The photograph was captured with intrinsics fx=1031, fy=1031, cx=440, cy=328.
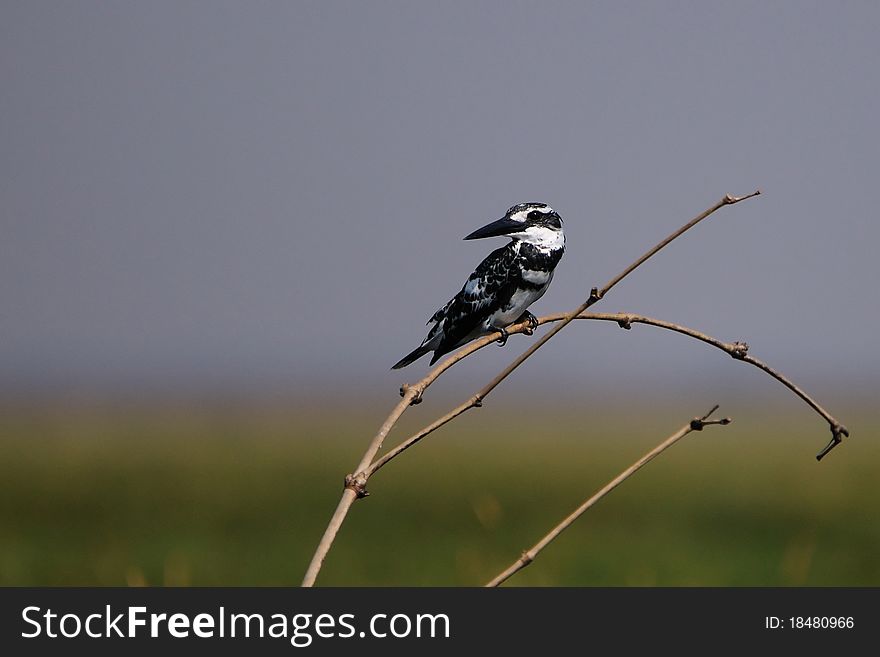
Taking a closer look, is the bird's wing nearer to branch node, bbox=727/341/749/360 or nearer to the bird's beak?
the bird's beak

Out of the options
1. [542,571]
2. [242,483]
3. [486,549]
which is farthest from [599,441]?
[542,571]

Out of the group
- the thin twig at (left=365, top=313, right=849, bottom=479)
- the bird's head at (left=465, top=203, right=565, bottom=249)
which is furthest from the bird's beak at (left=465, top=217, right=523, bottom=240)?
the thin twig at (left=365, top=313, right=849, bottom=479)

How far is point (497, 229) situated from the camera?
405 centimetres

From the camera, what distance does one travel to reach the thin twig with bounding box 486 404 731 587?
2514mm

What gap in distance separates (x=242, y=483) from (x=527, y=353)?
22805mm

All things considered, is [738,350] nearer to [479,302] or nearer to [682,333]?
[682,333]

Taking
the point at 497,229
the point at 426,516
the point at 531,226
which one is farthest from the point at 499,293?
the point at 426,516

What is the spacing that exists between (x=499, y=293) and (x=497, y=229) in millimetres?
1389

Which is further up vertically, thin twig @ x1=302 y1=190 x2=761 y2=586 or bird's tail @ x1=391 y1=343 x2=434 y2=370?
bird's tail @ x1=391 y1=343 x2=434 y2=370

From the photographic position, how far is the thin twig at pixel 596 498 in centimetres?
→ 251

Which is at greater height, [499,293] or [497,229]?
[499,293]

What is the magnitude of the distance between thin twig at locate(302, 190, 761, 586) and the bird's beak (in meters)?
1.17

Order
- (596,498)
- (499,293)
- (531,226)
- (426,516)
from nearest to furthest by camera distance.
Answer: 1. (596,498)
2. (531,226)
3. (499,293)
4. (426,516)

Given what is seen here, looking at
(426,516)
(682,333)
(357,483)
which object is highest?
(426,516)
